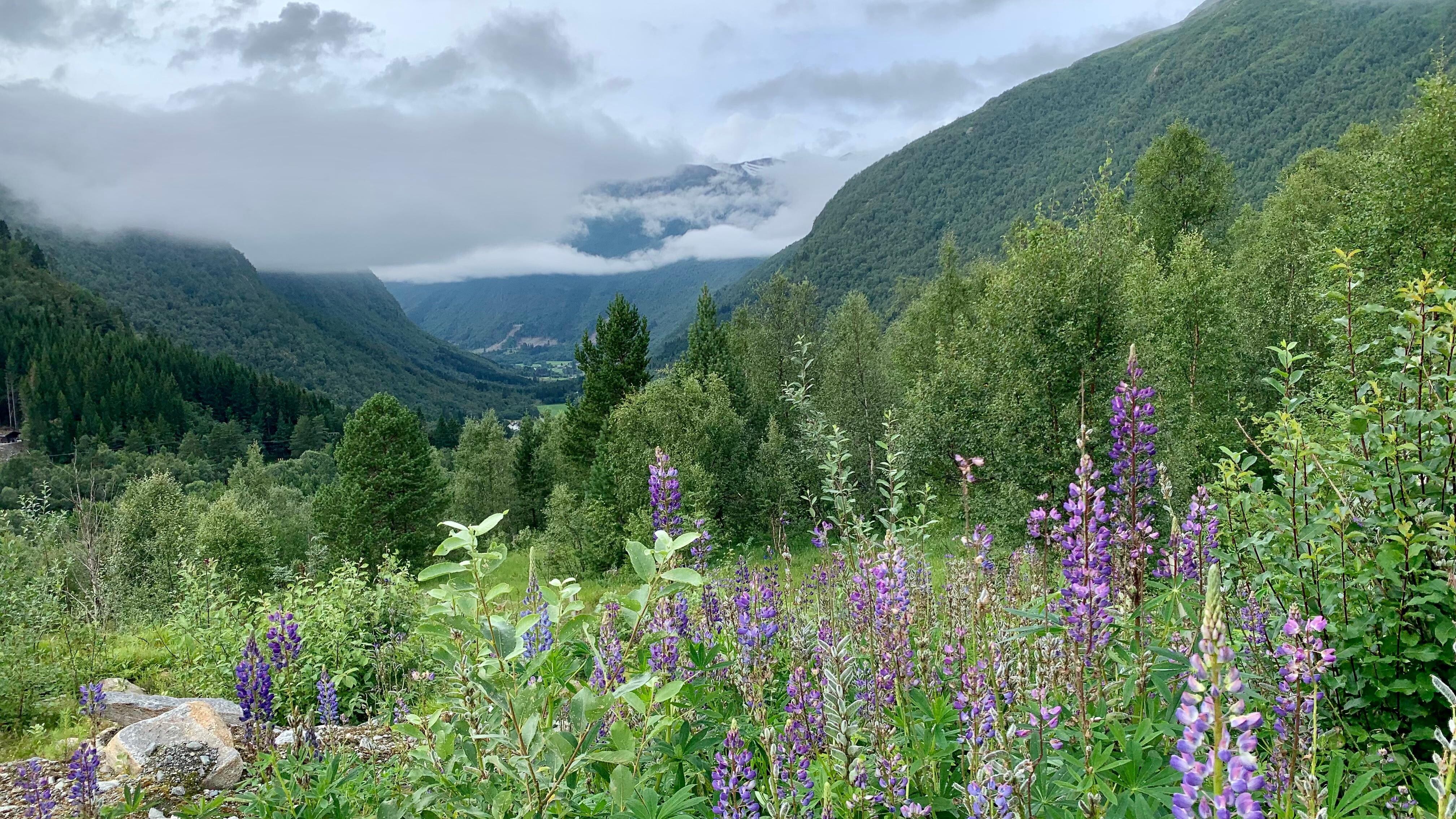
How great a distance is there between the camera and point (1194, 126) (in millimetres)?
114500

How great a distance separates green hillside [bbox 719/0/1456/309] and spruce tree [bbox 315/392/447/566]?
60.2m

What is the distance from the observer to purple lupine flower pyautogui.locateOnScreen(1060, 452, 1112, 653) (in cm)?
226

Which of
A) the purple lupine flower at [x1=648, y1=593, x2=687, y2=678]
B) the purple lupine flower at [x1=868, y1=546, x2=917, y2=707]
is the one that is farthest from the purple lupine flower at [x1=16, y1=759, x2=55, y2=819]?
the purple lupine flower at [x1=868, y1=546, x2=917, y2=707]

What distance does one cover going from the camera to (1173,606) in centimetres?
295

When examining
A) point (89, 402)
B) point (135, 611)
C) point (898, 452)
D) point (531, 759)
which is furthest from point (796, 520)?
point (89, 402)

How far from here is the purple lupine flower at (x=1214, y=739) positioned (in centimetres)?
103

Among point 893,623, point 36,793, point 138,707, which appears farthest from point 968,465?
point 138,707

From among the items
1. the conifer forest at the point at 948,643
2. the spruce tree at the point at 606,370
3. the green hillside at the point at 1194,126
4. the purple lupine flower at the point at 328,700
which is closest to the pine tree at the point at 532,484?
the spruce tree at the point at 606,370

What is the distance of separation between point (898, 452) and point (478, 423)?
2712 inches

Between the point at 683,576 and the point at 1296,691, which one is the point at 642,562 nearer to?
the point at 683,576

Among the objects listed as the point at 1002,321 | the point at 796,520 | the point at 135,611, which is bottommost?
the point at 796,520

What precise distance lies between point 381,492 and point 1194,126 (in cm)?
13589

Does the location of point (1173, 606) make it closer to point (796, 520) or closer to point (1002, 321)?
point (1002, 321)

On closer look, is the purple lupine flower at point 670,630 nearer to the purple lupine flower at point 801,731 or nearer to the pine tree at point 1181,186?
the purple lupine flower at point 801,731
